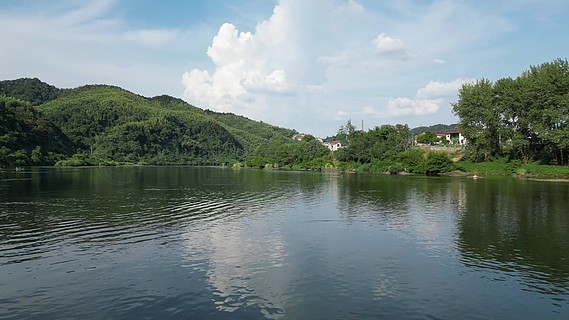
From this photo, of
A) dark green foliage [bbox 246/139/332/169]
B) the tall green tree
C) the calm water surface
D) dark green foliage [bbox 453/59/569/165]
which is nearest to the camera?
the calm water surface

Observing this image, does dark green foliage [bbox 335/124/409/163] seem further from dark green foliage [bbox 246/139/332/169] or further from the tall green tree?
the tall green tree

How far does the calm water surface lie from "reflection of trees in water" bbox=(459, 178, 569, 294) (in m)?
0.09

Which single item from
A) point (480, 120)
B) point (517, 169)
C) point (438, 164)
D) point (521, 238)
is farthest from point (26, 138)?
point (521, 238)

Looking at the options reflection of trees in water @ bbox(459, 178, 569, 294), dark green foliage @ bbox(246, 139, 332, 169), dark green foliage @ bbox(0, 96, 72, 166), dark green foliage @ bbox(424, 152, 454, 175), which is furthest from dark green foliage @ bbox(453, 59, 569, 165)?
dark green foliage @ bbox(0, 96, 72, 166)

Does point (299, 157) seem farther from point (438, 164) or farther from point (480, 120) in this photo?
point (480, 120)

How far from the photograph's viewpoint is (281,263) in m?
18.8

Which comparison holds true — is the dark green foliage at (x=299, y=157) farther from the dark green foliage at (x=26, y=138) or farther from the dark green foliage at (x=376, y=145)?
the dark green foliage at (x=26, y=138)

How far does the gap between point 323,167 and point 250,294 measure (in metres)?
110

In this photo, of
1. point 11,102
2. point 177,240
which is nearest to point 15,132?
point 11,102

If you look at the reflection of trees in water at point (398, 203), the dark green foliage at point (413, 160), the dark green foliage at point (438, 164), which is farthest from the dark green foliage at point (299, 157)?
the reflection of trees in water at point (398, 203)

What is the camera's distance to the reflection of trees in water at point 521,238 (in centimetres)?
1785

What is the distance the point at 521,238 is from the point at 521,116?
2629 inches

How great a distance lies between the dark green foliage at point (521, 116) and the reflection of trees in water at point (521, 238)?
39.6m

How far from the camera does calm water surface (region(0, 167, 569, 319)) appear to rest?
1368cm
